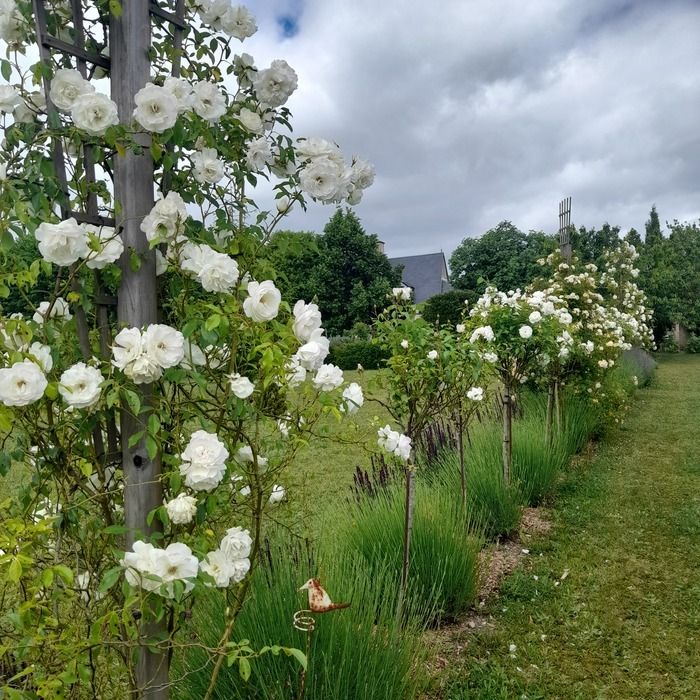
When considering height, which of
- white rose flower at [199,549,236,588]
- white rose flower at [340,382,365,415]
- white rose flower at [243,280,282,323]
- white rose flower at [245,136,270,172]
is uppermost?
white rose flower at [245,136,270,172]

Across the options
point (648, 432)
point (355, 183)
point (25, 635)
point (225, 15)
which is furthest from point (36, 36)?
point (648, 432)

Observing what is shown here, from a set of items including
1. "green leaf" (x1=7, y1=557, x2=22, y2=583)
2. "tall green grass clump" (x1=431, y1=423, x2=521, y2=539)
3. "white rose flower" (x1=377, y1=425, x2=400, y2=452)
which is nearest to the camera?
"green leaf" (x1=7, y1=557, x2=22, y2=583)

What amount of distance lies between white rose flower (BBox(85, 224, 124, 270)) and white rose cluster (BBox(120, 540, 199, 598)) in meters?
0.69

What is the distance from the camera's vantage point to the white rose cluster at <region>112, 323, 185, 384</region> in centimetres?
133

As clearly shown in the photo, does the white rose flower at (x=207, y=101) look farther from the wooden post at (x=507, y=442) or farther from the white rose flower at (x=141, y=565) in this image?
the wooden post at (x=507, y=442)

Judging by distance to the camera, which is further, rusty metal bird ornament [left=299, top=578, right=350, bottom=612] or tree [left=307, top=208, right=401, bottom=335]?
tree [left=307, top=208, right=401, bottom=335]

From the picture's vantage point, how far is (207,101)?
1519 mm

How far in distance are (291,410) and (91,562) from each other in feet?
2.31

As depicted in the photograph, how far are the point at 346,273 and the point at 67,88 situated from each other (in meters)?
27.5

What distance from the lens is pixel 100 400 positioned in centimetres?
143

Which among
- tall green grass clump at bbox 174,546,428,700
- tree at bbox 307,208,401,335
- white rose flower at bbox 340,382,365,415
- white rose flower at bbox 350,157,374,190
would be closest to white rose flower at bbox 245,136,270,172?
white rose flower at bbox 350,157,374,190

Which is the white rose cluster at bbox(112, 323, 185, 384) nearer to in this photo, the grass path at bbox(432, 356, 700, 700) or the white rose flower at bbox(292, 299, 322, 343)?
the white rose flower at bbox(292, 299, 322, 343)

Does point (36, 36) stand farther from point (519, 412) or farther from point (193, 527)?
point (519, 412)

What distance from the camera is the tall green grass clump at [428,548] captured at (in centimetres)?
320
